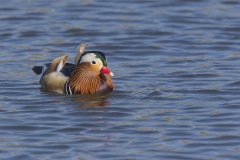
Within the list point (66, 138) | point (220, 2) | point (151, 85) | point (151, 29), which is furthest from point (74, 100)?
point (220, 2)

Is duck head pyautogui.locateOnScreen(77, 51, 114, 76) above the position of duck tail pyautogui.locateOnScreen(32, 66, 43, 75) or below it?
above

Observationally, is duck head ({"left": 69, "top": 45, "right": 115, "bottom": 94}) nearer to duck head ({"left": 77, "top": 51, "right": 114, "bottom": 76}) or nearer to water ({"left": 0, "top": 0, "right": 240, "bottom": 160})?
duck head ({"left": 77, "top": 51, "right": 114, "bottom": 76})

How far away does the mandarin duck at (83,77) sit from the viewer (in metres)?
14.6

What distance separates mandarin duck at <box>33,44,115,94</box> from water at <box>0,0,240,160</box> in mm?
184

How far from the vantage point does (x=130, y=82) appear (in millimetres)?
15195

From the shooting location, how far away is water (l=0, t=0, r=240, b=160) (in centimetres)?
1172

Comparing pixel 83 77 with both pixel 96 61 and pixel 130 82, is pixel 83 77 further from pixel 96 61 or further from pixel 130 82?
pixel 130 82

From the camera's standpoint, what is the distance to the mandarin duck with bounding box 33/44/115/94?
14.6 meters

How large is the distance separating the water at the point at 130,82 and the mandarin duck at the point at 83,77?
184 millimetres

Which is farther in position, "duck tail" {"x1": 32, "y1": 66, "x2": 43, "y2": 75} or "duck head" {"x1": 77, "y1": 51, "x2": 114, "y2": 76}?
"duck tail" {"x1": 32, "y1": 66, "x2": 43, "y2": 75}

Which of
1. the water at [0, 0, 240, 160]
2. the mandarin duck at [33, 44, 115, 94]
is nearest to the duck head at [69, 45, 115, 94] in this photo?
the mandarin duck at [33, 44, 115, 94]

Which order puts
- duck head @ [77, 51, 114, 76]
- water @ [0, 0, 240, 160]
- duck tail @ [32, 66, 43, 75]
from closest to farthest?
water @ [0, 0, 240, 160]
duck head @ [77, 51, 114, 76]
duck tail @ [32, 66, 43, 75]

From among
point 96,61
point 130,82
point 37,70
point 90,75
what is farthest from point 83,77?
point 37,70

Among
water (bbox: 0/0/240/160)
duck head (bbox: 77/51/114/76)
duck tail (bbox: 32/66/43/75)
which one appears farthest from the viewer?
duck tail (bbox: 32/66/43/75)
